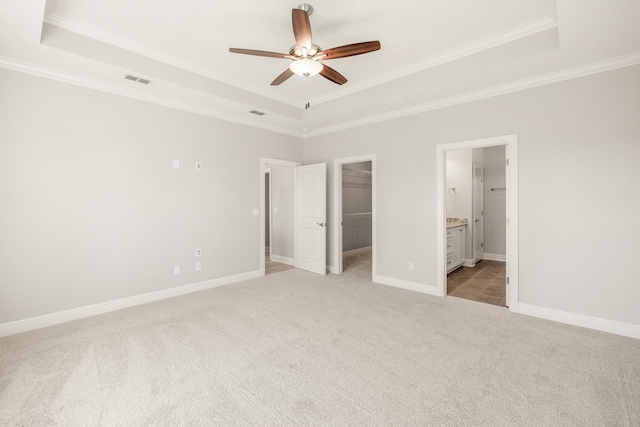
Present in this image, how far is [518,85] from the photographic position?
332 cm

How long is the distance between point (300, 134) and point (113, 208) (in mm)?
3416

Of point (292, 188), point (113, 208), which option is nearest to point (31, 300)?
point (113, 208)

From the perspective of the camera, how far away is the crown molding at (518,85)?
2805mm

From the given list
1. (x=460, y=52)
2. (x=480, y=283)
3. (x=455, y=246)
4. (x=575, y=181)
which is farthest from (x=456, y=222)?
(x=460, y=52)

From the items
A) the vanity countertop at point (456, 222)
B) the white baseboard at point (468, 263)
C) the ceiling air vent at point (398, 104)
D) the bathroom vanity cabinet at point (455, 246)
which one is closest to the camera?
the ceiling air vent at point (398, 104)

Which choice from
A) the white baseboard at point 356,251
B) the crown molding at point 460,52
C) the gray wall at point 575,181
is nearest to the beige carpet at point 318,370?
the gray wall at point 575,181

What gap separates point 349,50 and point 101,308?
12.8 feet

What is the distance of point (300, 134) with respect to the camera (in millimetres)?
5695

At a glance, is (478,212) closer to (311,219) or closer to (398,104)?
(398,104)

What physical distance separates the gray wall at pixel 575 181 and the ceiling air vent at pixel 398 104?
393mm

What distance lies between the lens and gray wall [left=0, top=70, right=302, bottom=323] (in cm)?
291

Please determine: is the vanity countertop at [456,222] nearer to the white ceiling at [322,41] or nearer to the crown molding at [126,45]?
the white ceiling at [322,41]

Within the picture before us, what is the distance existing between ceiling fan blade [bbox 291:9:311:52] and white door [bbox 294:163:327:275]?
2.89 metres

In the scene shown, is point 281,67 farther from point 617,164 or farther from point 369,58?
point 617,164
